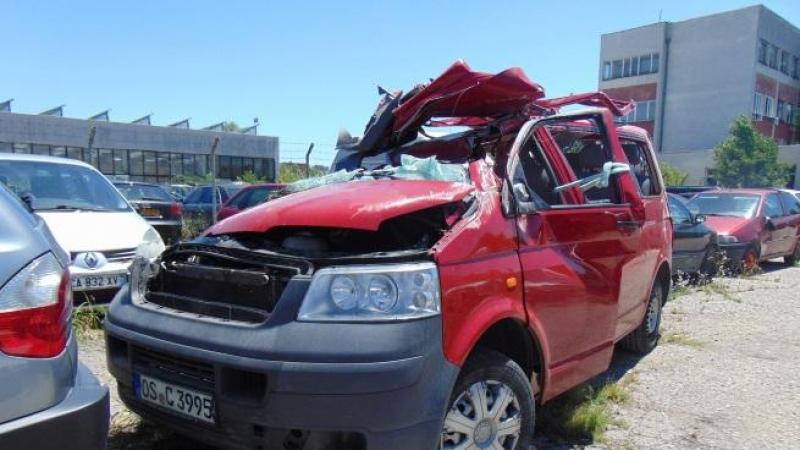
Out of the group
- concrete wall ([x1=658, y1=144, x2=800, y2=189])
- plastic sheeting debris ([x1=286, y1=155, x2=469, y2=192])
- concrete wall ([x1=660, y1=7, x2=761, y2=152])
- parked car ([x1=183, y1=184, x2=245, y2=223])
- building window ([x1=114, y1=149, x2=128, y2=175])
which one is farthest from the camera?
concrete wall ([x1=660, y1=7, x2=761, y2=152])

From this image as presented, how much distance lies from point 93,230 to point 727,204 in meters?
11.2

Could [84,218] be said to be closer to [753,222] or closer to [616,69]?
[753,222]

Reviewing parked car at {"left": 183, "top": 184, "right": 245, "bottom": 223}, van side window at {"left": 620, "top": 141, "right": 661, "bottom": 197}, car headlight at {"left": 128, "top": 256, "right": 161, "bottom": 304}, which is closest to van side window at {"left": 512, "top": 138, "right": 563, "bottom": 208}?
van side window at {"left": 620, "top": 141, "right": 661, "bottom": 197}

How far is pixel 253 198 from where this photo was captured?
1176 cm

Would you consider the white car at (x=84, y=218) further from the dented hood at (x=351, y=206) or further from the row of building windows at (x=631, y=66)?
the row of building windows at (x=631, y=66)

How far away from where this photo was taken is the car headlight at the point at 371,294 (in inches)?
95.0

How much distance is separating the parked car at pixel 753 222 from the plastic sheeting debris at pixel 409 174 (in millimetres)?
7513

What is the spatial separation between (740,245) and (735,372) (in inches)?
256

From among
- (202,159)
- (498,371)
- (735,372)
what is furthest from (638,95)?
(498,371)

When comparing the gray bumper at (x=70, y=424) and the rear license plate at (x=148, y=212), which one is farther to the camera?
the rear license plate at (x=148, y=212)

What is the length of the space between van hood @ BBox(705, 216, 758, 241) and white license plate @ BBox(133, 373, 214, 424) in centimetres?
1026

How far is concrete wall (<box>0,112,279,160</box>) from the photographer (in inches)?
1248

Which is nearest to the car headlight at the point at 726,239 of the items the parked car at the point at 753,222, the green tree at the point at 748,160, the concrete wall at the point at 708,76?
the parked car at the point at 753,222

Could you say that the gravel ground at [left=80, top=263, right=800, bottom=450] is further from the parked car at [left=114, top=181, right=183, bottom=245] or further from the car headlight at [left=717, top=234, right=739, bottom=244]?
the parked car at [left=114, top=181, right=183, bottom=245]
